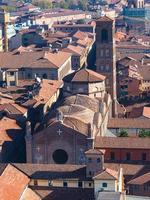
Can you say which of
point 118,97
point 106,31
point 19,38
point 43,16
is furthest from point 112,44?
point 43,16

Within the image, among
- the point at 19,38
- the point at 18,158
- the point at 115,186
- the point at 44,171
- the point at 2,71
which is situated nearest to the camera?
the point at 115,186

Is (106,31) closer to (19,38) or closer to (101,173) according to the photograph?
(101,173)

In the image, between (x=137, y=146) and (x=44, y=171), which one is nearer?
(x=44, y=171)

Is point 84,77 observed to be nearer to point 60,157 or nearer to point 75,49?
point 60,157

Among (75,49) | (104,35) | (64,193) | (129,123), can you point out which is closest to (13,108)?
(129,123)

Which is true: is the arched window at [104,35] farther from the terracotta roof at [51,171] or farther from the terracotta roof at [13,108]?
the terracotta roof at [51,171]

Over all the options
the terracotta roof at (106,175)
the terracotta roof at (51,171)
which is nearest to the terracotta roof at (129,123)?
the terracotta roof at (51,171)

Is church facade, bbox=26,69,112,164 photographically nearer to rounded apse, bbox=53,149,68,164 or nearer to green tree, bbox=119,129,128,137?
rounded apse, bbox=53,149,68,164
